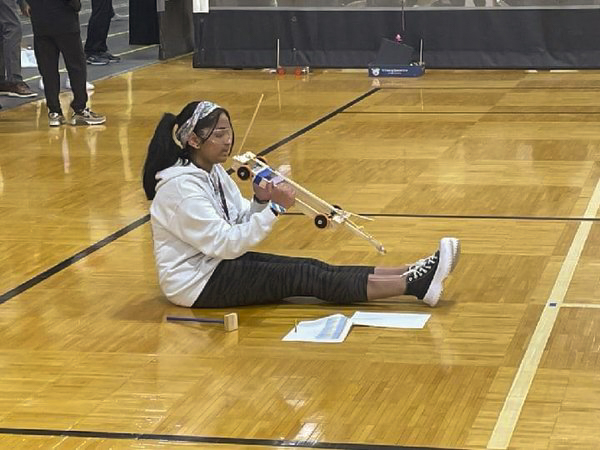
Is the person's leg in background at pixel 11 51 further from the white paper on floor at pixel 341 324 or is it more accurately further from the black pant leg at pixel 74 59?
the white paper on floor at pixel 341 324

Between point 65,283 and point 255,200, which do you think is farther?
point 65,283

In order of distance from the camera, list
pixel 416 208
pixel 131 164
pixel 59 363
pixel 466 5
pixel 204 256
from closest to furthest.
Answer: pixel 59 363 < pixel 204 256 < pixel 416 208 < pixel 131 164 < pixel 466 5

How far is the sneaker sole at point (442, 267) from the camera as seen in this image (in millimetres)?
5312

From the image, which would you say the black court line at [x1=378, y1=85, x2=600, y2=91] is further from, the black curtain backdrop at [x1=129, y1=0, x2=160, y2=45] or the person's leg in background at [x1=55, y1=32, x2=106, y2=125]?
the black curtain backdrop at [x1=129, y1=0, x2=160, y2=45]

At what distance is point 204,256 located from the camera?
5418 mm

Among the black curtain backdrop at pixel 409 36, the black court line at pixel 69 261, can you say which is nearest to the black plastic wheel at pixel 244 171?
the black court line at pixel 69 261

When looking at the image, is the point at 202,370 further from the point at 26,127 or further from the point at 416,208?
the point at 26,127

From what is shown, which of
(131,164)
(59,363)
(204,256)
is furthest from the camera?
(131,164)

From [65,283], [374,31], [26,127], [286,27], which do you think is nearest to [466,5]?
[374,31]

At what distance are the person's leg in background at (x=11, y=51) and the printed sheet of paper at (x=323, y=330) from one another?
7127 millimetres

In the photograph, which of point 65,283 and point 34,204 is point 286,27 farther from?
point 65,283

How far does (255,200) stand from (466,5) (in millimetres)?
7806

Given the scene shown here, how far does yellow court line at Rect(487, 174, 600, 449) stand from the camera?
414 centimetres

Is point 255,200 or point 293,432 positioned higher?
point 255,200
